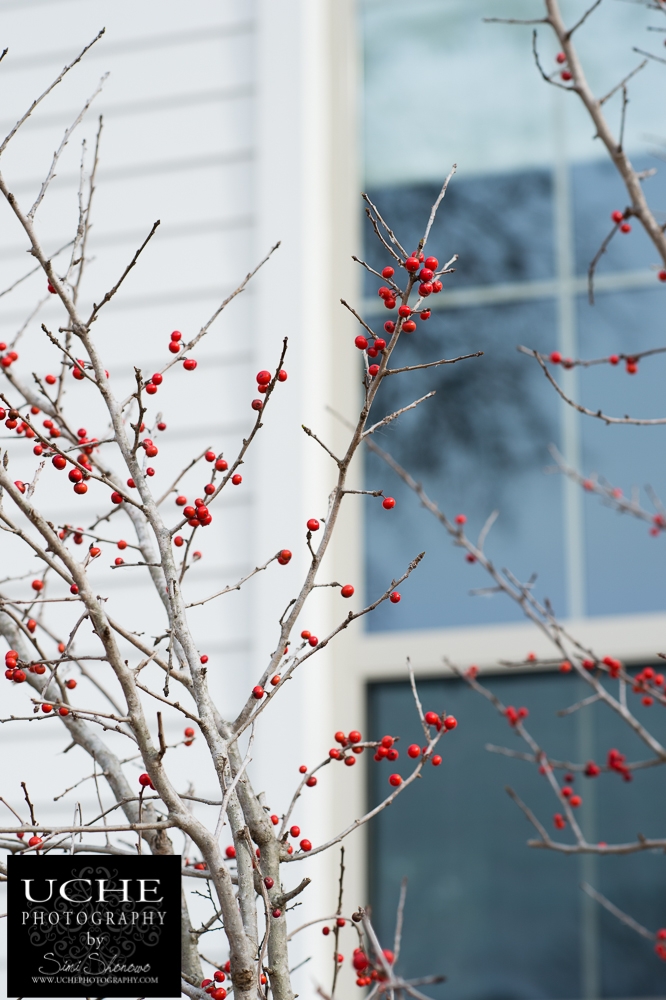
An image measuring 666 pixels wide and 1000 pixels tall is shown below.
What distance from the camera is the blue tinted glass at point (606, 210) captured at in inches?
93.0

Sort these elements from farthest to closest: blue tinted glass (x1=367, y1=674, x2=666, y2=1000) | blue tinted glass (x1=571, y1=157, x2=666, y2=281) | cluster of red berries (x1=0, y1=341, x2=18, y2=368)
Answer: blue tinted glass (x1=571, y1=157, x2=666, y2=281) → blue tinted glass (x1=367, y1=674, x2=666, y2=1000) → cluster of red berries (x1=0, y1=341, x2=18, y2=368)

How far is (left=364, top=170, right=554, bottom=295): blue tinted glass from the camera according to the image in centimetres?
244

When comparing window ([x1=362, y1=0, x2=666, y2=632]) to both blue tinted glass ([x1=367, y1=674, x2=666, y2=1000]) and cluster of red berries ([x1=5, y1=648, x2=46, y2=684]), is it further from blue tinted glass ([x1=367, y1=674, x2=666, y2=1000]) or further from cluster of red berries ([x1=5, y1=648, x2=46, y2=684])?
cluster of red berries ([x1=5, y1=648, x2=46, y2=684])

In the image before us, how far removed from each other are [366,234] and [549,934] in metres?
1.46

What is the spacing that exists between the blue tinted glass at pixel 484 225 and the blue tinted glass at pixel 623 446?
17 cm

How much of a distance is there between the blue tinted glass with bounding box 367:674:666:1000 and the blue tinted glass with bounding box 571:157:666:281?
Result: 87cm

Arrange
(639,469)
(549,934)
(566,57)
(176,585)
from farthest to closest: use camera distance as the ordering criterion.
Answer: (639,469) < (549,934) < (566,57) < (176,585)

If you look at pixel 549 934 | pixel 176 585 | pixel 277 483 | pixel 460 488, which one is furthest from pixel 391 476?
pixel 176 585

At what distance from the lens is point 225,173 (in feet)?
7.75

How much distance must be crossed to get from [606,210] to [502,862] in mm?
1329

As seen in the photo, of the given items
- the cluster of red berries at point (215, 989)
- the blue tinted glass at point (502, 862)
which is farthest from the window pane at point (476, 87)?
the cluster of red berries at point (215, 989)

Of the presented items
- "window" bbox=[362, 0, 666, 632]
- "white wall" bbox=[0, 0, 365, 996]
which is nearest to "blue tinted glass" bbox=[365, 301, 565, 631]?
"window" bbox=[362, 0, 666, 632]

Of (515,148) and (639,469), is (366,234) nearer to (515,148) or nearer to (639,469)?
(515,148)

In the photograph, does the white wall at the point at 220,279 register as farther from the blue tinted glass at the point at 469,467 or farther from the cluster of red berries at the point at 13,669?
the cluster of red berries at the point at 13,669
